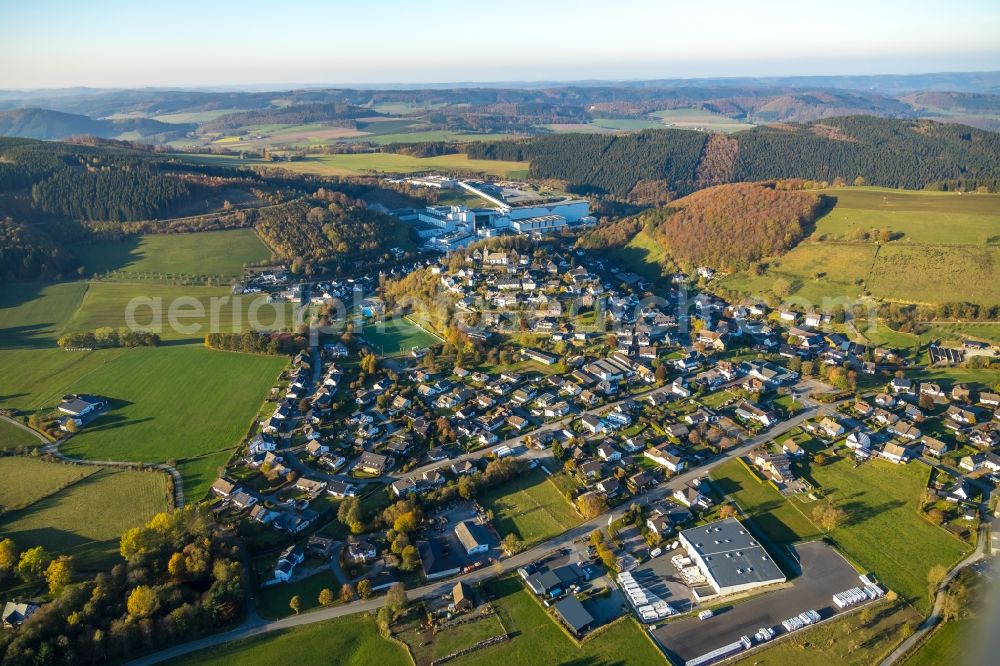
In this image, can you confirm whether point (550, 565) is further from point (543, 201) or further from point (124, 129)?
point (124, 129)

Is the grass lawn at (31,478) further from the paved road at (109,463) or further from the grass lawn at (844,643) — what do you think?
the grass lawn at (844,643)

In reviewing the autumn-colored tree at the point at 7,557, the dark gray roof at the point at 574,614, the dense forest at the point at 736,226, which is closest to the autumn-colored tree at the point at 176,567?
the autumn-colored tree at the point at 7,557

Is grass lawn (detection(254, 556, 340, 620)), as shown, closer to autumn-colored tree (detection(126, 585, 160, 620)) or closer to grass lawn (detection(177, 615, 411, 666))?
grass lawn (detection(177, 615, 411, 666))

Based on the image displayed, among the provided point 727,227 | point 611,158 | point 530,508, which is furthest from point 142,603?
point 611,158

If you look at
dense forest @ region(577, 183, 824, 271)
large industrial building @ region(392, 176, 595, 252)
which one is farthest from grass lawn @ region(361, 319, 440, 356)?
dense forest @ region(577, 183, 824, 271)

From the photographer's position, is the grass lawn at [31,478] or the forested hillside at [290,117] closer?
the grass lawn at [31,478]

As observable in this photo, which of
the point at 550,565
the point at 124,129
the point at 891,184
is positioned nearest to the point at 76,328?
the point at 550,565

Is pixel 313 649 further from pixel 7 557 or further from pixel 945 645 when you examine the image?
pixel 945 645
